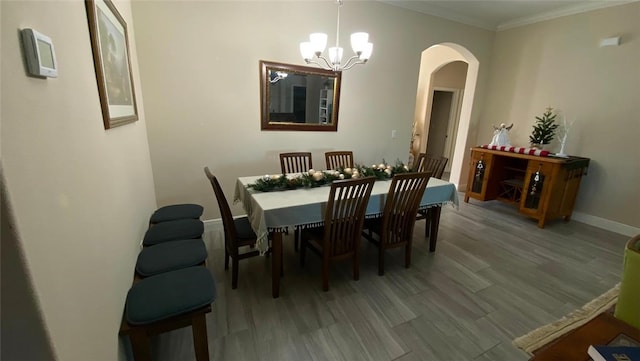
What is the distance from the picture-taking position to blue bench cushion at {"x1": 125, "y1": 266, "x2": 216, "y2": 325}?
4.03ft

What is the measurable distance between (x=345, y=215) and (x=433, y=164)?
1602mm

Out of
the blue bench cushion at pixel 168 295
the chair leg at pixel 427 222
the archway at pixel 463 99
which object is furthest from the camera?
the archway at pixel 463 99

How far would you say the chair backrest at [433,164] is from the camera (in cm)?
306

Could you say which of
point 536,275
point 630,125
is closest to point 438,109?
point 630,125

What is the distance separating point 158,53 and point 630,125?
5.40 m

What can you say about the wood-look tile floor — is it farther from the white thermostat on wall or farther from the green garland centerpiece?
the white thermostat on wall

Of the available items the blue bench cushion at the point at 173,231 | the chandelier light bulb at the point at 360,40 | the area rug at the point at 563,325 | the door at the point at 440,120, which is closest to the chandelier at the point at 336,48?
the chandelier light bulb at the point at 360,40

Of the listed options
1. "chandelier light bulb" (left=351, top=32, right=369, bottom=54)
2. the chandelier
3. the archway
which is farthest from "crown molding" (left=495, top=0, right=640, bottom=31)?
"chandelier light bulb" (left=351, top=32, right=369, bottom=54)

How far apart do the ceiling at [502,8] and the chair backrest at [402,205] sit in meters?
2.63

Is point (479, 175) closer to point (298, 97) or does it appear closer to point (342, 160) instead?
point (342, 160)

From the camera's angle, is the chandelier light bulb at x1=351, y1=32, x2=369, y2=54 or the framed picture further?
the chandelier light bulb at x1=351, y1=32, x2=369, y2=54

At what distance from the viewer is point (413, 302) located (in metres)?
2.11

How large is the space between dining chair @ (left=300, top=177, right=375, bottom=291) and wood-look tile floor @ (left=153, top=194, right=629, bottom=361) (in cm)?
29

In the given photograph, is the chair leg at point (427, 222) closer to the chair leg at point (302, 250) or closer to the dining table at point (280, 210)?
the dining table at point (280, 210)
